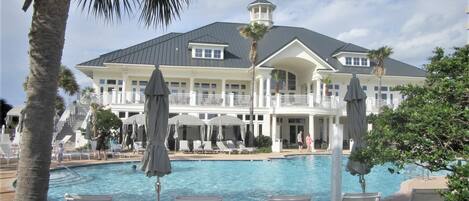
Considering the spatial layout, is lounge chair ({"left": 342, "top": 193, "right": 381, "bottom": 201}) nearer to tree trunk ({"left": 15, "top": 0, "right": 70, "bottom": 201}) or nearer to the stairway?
tree trunk ({"left": 15, "top": 0, "right": 70, "bottom": 201})

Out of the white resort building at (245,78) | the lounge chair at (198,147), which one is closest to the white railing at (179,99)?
the white resort building at (245,78)

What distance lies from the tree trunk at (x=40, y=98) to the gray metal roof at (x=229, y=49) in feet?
89.3

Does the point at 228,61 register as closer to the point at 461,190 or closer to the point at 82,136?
the point at 82,136

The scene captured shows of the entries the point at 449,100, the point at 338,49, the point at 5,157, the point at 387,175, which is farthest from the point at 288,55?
the point at 449,100

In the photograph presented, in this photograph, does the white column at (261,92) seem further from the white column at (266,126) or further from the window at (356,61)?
the window at (356,61)

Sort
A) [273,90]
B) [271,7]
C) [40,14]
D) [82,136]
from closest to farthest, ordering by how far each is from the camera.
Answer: [40,14] < [82,136] < [273,90] < [271,7]

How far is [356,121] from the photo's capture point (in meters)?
9.41

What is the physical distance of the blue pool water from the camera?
12070 mm

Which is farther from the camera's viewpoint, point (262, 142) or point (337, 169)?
point (262, 142)

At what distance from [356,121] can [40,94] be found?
22.0 ft

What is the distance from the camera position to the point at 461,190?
4.73 meters

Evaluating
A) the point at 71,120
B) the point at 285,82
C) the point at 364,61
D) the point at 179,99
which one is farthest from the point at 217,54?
the point at 364,61

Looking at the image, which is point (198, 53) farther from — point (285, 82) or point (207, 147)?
point (207, 147)

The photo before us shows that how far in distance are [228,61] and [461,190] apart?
1156 inches
